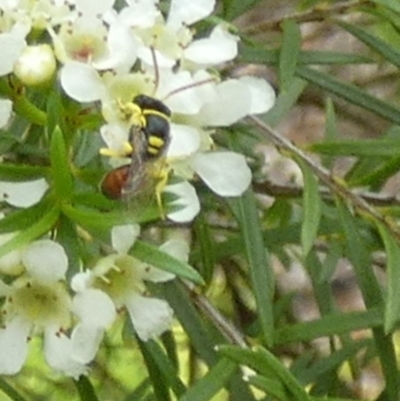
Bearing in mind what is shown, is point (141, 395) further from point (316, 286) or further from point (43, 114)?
point (43, 114)

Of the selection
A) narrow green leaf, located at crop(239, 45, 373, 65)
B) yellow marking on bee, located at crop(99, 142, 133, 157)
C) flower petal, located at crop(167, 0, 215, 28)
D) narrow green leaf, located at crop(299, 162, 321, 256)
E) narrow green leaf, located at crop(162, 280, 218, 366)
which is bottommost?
narrow green leaf, located at crop(162, 280, 218, 366)

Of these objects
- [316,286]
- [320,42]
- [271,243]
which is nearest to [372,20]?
[316,286]

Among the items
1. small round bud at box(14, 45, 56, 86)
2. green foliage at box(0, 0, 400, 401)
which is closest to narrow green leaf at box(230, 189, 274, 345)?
green foliage at box(0, 0, 400, 401)

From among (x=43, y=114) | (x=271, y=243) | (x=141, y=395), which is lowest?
(x=141, y=395)

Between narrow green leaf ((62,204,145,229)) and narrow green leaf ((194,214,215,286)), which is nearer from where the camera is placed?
narrow green leaf ((62,204,145,229))

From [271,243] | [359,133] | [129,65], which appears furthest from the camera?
[359,133]

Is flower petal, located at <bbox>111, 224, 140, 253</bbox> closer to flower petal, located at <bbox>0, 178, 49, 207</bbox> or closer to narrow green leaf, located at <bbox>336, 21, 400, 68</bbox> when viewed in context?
flower petal, located at <bbox>0, 178, 49, 207</bbox>

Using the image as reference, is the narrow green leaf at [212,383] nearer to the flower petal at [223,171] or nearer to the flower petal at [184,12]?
the flower petal at [223,171]
